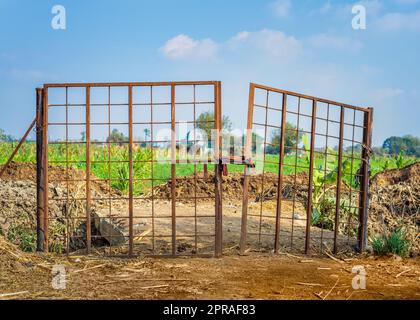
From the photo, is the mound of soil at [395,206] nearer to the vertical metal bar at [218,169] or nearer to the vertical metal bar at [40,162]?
the vertical metal bar at [218,169]

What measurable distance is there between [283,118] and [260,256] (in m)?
2.23

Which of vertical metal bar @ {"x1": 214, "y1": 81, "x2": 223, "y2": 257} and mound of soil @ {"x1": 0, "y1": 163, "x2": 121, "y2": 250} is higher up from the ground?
vertical metal bar @ {"x1": 214, "y1": 81, "x2": 223, "y2": 257}

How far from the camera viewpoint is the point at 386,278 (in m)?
7.14

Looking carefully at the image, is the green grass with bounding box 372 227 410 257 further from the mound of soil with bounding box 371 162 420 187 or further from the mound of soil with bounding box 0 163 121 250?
the mound of soil with bounding box 0 163 121 250

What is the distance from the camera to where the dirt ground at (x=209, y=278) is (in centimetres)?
590

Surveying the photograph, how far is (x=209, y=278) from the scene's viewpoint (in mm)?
6523

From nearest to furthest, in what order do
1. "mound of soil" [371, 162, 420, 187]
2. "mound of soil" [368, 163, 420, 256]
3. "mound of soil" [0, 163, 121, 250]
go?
"mound of soil" [0, 163, 121, 250]
"mound of soil" [368, 163, 420, 256]
"mound of soil" [371, 162, 420, 187]

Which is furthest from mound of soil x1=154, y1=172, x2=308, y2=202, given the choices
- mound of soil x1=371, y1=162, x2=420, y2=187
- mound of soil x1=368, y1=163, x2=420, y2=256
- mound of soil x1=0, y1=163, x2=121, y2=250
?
mound of soil x1=0, y1=163, x2=121, y2=250

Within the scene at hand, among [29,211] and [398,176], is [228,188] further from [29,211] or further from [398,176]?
[29,211]

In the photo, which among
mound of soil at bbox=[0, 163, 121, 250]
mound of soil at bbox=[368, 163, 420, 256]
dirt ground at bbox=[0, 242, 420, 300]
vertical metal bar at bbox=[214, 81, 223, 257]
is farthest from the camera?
mound of soil at bbox=[368, 163, 420, 256]

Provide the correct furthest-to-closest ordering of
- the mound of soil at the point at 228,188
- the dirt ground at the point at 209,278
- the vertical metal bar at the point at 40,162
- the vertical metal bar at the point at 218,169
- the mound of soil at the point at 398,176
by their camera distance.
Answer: the mound of soil at the point at 228,188 < the mound of soil at the point at 398,176 < the vertical metal bar at the point at 40,162 < the vertical metal bar at the point at 218,169 < the dirt ground at the point at 209,278

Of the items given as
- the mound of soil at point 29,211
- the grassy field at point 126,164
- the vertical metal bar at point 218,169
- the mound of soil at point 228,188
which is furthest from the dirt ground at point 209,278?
the mound of soil at point 228,188

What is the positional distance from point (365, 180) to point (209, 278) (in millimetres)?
3948

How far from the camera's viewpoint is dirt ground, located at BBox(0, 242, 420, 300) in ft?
19.4
